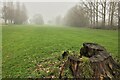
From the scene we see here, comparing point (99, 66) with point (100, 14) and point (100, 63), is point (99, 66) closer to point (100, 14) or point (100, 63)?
point (100, 63)

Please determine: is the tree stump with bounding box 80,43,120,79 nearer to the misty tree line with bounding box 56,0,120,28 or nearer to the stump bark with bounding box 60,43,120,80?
the stump bark with bounding box 60,43,120,80

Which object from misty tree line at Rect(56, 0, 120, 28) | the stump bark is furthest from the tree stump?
misty tree line at Rect(56, 0, 120, 28)

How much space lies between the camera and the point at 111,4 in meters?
44.0

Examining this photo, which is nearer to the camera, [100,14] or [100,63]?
[100,63]

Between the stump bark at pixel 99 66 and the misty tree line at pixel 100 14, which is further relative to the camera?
the misty tree line at pixel 100 14

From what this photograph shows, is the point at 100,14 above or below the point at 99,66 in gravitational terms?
above

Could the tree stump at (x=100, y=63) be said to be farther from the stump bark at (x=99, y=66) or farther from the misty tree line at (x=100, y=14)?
the misty tree line at (x=100, y=14)

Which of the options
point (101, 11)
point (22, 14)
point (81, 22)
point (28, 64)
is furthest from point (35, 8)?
point (28, 64)

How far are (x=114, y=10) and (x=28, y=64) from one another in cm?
3600

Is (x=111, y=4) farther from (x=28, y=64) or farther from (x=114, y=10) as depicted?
(x=28, y=64)

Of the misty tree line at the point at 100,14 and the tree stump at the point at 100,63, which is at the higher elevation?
the misty tree line at the point at 100,14

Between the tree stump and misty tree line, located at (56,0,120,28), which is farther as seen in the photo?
misty tree line, located at (56,0,120,28)

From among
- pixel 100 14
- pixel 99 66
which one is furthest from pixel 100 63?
pixel 100 14

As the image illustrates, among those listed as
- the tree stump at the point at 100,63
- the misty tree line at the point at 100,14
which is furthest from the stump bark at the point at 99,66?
the misty tree line at the point at 100,14
